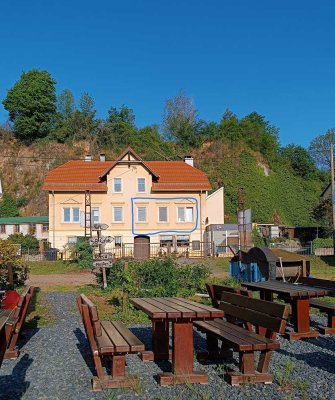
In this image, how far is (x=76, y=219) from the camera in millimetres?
43656

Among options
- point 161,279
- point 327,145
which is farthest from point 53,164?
point 161,279

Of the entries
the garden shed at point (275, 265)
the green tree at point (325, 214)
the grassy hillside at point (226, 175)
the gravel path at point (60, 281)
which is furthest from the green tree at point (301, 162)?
the garden shed at point (275, 265)

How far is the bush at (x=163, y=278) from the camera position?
13.5 metres

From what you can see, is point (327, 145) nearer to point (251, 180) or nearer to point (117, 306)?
point (251, 180)

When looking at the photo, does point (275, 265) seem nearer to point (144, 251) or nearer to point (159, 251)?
point (159, 251)

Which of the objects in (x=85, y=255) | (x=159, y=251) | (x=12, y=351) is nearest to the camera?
(x=12, y=351)

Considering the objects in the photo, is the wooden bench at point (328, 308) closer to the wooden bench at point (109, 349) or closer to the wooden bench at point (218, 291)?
the wooden bench at point (218, 291)

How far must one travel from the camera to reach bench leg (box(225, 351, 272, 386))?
19.4 feet

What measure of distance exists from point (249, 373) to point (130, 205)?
38.4m

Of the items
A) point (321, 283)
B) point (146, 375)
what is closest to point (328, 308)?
point (321, 283)

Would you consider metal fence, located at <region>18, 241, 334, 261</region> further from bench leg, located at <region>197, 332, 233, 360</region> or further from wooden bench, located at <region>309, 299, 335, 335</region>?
bench leg, located at <region>197, 332, 233, 360</region>

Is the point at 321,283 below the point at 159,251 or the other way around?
below

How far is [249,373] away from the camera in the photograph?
19.5 ft

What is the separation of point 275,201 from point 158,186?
2107 cm
